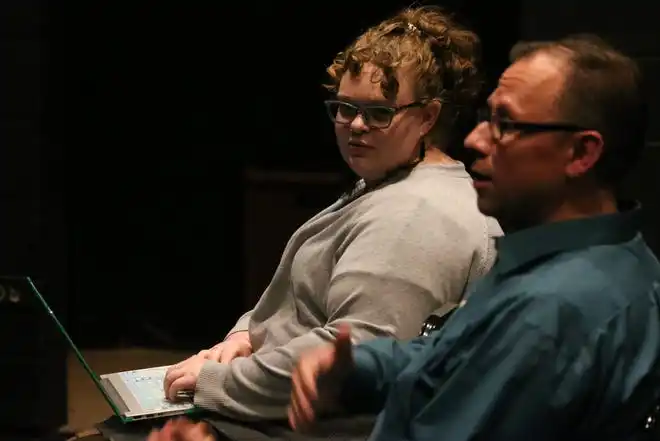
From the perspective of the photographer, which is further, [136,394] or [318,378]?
[136,394]

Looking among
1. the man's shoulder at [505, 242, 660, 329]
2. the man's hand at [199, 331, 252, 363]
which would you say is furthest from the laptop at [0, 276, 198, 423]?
the man's shoulder at [505, 242, 660, 329]

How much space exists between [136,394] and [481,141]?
2.59ft

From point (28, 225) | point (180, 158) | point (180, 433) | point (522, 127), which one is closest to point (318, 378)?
point (180, 433)

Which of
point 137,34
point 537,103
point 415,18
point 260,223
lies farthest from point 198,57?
point 537,103

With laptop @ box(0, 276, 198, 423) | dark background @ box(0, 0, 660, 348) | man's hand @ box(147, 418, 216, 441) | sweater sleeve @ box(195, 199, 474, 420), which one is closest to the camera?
man's hand @ box(147, 418, 216, 441)

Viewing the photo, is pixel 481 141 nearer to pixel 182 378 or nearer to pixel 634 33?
pixel 182 378

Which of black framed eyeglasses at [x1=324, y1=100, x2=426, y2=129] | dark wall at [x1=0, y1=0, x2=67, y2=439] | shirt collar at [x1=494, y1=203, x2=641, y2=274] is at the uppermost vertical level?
black framed eyeglasses at [x1=324, y1=100, x2=426, y2=129]

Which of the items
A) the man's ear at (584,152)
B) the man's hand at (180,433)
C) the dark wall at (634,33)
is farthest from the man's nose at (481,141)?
the dark wall at (634,33)

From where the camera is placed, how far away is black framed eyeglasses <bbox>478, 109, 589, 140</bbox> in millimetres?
1031

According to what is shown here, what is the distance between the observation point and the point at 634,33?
88.6 inches

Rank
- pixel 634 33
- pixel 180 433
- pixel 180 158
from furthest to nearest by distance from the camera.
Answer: pixel 180 158 < pixel 634 33 < pixel 180 433

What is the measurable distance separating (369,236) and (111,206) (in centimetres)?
225

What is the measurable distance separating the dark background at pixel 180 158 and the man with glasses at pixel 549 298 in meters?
1.93

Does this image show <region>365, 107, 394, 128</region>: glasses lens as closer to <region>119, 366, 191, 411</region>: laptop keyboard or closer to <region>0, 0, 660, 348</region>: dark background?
<region>119, 366, 191, 411</region>: laptop keyboard
